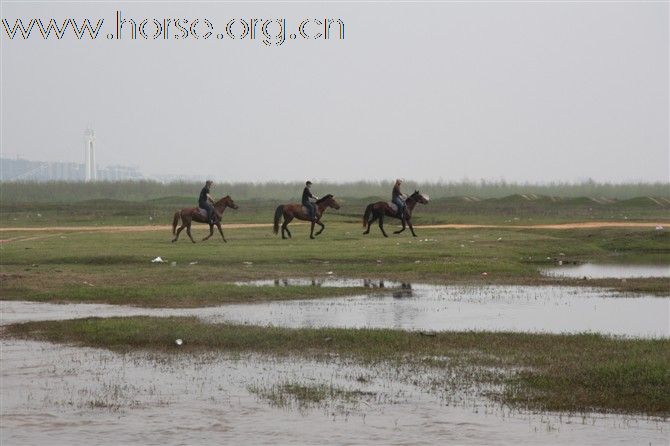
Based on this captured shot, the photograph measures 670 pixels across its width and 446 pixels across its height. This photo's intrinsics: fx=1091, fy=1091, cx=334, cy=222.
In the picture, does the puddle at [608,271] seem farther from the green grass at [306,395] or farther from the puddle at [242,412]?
the green grass at [306,395]

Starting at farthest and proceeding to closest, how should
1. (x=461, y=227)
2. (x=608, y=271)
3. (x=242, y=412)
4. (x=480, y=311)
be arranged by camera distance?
(x=461, y=227), (x=608, y=271), (x=480, y=311), (x=242, y=412)

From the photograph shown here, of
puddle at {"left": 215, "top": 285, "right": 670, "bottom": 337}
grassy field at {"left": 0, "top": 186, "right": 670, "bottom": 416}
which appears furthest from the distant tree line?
puddle at {"left": 215, "top": 285, "right": 670, "bottom": 337}

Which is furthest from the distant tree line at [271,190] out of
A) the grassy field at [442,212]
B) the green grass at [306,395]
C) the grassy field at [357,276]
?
the green grass at [306,395]

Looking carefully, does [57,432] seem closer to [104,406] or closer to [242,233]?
[104,406]

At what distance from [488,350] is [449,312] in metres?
5.30

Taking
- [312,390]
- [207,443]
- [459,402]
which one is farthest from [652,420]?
[207,443]

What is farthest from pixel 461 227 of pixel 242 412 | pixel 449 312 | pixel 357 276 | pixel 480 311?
pixel 242 412

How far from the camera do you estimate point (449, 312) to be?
910 inches

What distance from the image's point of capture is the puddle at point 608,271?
105ft

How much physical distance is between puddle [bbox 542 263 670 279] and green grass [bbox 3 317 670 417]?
13.4 meters

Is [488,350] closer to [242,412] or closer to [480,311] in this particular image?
[242,412]

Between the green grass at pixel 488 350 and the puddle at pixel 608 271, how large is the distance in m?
13.4

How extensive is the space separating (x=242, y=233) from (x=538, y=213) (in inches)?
1112

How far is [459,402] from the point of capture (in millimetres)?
14211
